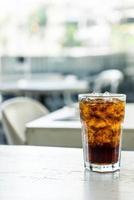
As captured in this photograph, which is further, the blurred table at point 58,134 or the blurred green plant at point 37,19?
the blurred green plant at point 37,19

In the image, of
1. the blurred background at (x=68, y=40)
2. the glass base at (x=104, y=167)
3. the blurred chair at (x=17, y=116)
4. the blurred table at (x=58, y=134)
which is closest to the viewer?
the glass base at (x=104, y=167)

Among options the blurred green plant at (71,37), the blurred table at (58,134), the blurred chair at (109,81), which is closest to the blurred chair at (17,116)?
the blurred table at (58,134)

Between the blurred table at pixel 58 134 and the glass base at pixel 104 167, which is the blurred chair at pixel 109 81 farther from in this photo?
the glass base at pixel 104 167

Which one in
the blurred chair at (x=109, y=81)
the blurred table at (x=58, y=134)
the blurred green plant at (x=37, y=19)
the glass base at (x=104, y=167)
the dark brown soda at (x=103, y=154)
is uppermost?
the blurred green plant at (x=37, y=19)

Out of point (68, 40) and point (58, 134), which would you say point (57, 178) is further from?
point (68, 40)

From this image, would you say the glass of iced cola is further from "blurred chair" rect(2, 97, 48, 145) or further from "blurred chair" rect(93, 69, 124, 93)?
"blurred chair" rect(93, 69, 124, 93)

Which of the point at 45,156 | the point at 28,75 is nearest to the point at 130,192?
the point at 45,156
